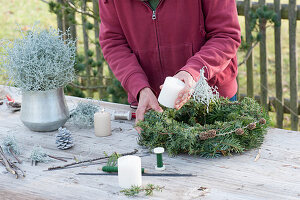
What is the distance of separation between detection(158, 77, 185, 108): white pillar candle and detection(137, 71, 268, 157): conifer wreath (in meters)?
0.07

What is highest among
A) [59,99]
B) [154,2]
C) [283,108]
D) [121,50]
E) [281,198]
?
[154,2]

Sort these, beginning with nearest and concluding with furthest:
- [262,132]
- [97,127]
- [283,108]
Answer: [262,132], [97,127], [283,108]

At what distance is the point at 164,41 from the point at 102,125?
490 mm

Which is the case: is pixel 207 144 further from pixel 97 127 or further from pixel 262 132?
pixel 97 127

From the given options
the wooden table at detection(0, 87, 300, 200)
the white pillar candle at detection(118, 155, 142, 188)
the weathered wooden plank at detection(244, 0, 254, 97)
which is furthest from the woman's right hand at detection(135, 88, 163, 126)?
the weathered wooden plank at detection(244, 0, 254, 97)

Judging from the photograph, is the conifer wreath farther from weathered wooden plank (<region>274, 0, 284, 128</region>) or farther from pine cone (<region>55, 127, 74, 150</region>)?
weathered wooden plank (<region>274, 0, 284, 128</region>)

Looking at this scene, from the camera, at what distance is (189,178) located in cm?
140

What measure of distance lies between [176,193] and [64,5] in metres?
2.85

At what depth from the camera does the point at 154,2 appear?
193 cm

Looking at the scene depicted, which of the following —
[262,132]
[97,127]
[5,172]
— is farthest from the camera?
[97,127]

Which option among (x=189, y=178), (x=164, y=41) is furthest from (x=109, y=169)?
(x=164, y=41)

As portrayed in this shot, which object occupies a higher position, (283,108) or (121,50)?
(121,50)

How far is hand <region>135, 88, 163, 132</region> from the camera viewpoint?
1746 mm

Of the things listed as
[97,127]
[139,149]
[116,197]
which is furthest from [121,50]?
[116,197]
